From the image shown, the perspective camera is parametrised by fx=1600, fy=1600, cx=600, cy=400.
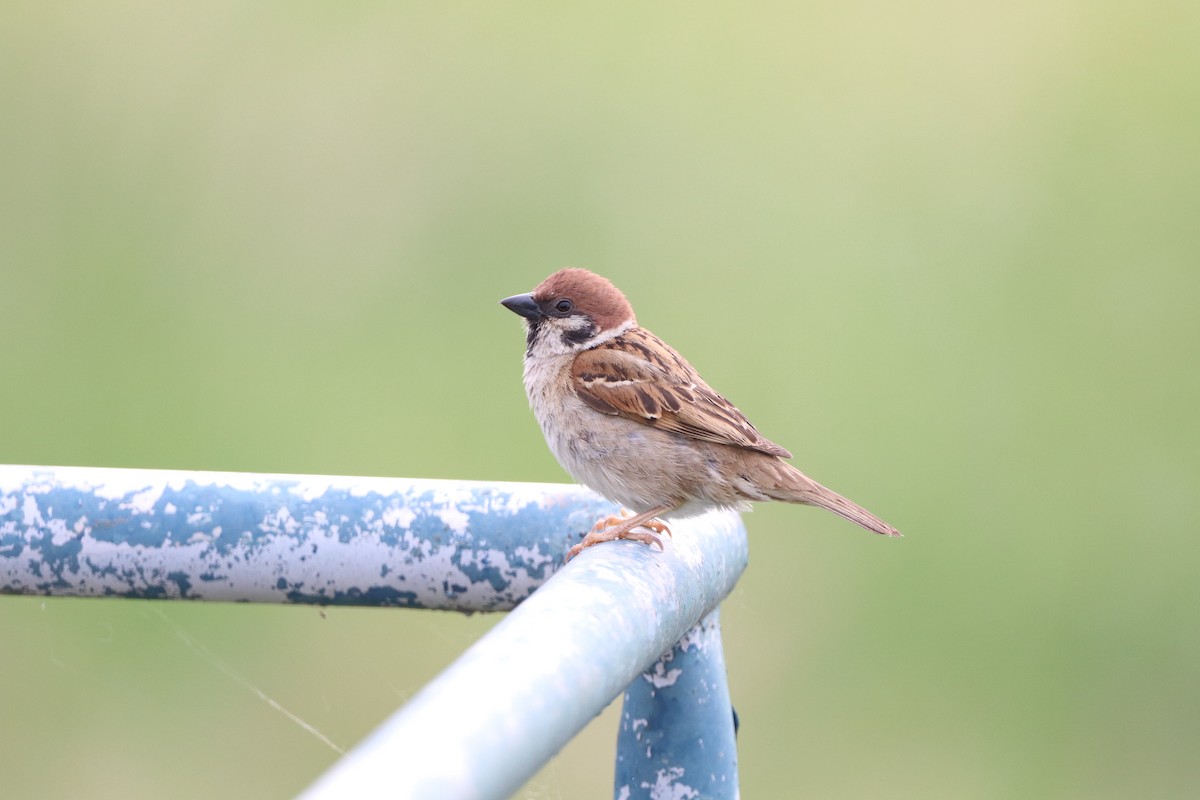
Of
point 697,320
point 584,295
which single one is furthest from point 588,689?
point 697,320

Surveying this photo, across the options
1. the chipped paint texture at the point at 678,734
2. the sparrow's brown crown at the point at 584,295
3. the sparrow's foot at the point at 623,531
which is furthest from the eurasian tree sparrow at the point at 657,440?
the chipped paint texture at the point at 678,734

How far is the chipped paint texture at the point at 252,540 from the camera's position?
5.95ft

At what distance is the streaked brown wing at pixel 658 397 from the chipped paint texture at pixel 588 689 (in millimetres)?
581

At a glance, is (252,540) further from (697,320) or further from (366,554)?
(697,320)

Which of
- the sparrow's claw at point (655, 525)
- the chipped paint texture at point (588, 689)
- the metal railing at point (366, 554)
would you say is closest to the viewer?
the chipped paint texture at point (588, 689)

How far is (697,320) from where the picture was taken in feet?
15.9

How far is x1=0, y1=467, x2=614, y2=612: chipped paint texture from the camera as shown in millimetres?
1812

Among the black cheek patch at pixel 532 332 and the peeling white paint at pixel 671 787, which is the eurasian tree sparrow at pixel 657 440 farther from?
the peeling white paint at pixel 671 787

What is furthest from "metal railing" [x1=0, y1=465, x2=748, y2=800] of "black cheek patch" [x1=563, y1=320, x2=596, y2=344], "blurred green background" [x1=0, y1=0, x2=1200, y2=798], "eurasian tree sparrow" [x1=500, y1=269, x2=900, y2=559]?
"blurred green background" [x1=0, y1=0, x2=1200, y2=798]

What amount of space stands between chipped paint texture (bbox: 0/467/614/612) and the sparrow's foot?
7 centimetres

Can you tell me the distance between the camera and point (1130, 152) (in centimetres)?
519

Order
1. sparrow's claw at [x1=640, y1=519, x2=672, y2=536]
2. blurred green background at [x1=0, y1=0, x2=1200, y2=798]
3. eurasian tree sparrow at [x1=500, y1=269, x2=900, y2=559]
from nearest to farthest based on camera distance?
sparrow's claw at [x1=640, y1=519, x2=672, y2=536], eurasian tree sparrow at [x1=500, y1=269, x2=900, y2=559], blurred green background at [x1=0, y1=0, x2=1200, y2=798]

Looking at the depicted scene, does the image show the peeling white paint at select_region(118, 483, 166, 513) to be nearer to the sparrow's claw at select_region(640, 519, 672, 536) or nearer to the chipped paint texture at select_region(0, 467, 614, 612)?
the chipped paint texture at select_region(0, 467, 614, 612)

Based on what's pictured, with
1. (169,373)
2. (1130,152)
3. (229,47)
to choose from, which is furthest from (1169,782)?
(229,47)
